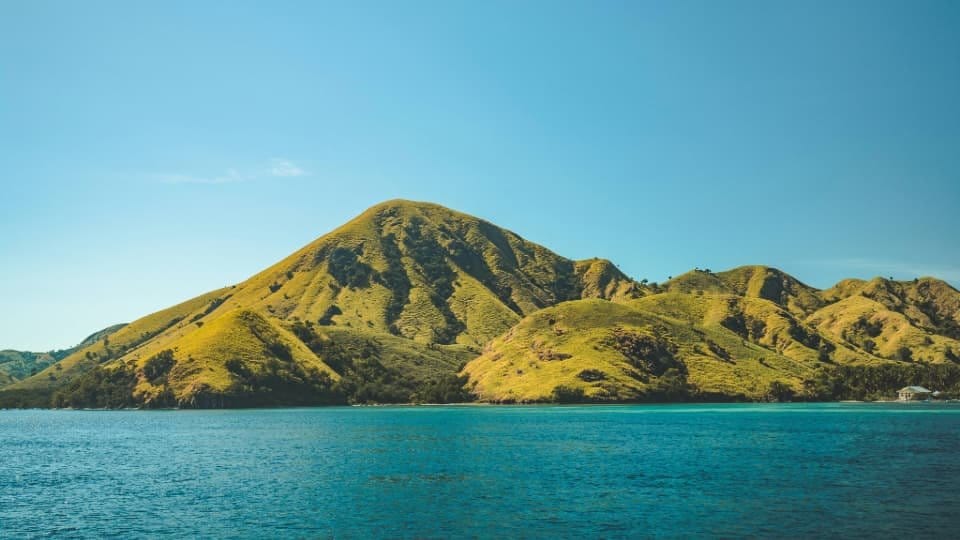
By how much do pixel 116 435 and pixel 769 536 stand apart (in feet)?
566

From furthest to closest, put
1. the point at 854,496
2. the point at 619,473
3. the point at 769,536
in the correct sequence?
the point at 619,473 → the point at 854,496 → the point at 769,536

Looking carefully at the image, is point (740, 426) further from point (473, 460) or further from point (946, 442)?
point (473, 460)

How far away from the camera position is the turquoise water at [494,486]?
6191cm

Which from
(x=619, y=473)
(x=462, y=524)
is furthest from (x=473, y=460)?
(x=462, y=524)

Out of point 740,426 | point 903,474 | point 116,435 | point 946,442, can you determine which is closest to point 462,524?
point 903,474

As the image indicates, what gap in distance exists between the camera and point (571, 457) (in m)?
114

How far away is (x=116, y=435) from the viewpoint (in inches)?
7077

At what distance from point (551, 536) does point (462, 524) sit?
906cm

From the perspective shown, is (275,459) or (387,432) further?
(387,432)

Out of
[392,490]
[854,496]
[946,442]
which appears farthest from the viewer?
[946,442]

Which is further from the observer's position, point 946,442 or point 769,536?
point 946,442

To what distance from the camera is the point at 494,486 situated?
84812mm

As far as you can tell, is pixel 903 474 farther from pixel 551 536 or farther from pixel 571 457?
pixel 551 536

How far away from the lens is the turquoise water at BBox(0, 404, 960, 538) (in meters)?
61.9
